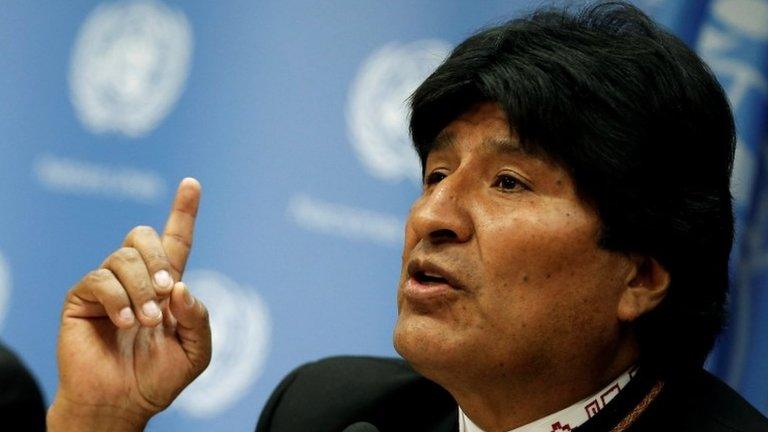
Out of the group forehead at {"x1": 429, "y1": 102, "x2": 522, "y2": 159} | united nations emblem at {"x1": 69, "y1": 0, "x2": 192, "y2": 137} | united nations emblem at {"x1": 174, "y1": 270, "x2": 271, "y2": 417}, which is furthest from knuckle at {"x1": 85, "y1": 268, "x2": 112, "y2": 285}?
united nations emblem at {"x1": 69, "y1": 0, "x2": 192, "y2": 137}

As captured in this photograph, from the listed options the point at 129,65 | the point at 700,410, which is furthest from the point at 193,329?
the point at 129,65

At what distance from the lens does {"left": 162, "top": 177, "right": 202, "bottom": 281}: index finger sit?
8.25 feet

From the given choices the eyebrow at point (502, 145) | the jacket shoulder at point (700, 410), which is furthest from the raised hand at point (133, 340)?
the jacket shoulder at point (700, 410)

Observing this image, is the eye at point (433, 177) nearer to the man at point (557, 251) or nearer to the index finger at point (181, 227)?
the man at point (557, 251)

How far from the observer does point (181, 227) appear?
8.34 ft

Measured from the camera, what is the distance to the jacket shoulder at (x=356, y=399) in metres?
2.64

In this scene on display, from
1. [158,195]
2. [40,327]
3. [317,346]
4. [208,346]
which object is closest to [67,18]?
[158,195]

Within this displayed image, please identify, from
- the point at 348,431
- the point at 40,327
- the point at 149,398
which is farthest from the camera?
A: the point at 40,327

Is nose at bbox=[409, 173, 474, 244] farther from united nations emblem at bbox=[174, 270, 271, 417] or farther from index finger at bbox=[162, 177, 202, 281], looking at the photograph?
united nations emblem at bbox=[174, 270, 271, 417]

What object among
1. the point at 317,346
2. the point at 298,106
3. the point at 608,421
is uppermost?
the point at 298,106

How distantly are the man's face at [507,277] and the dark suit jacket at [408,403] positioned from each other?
146 millimetres

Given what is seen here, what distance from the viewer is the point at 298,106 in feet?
12.7

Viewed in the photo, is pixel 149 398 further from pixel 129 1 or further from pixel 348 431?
pixel 129 1

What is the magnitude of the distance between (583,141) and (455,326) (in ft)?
1.34
